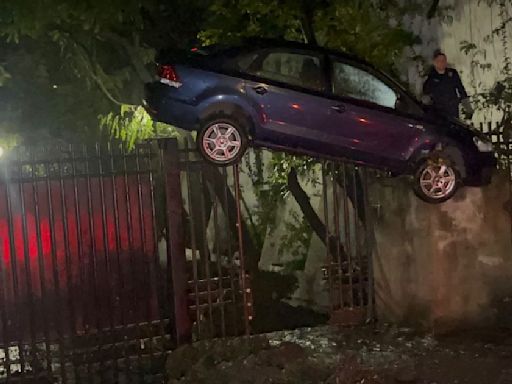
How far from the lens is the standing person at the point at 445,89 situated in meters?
9.58

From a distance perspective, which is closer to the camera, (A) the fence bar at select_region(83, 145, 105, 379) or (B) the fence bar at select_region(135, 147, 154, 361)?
(A) the fence bar at select_region(83, 145, 105, 379)

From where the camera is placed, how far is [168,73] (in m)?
8.05

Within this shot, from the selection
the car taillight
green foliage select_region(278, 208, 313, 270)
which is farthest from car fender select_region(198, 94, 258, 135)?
green foliage select_region(278, 208, 313, 270)

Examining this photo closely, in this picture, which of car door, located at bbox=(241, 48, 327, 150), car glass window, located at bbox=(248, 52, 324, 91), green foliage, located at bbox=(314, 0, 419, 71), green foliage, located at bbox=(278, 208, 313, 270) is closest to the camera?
car door, located at bbox=(241, 48, 327, 150)

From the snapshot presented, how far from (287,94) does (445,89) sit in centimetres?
244

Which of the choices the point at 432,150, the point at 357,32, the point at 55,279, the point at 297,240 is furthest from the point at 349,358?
the point at 297,240

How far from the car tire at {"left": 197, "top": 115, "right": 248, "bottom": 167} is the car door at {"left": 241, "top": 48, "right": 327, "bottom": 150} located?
0.92 ft

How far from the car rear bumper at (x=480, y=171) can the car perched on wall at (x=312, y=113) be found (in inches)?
0.4

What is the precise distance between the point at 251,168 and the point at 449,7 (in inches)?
165

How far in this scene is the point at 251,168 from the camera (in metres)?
13.1

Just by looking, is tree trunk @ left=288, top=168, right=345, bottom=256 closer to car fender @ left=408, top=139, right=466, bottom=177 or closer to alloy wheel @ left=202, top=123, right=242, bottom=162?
car fender @ left=408, top=139, right=466, bottom=177

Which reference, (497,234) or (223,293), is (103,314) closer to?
(223,293)

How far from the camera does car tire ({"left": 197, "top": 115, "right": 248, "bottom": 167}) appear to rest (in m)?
7.98

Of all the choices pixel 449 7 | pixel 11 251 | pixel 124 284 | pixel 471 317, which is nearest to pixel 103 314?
pixel 124 284
